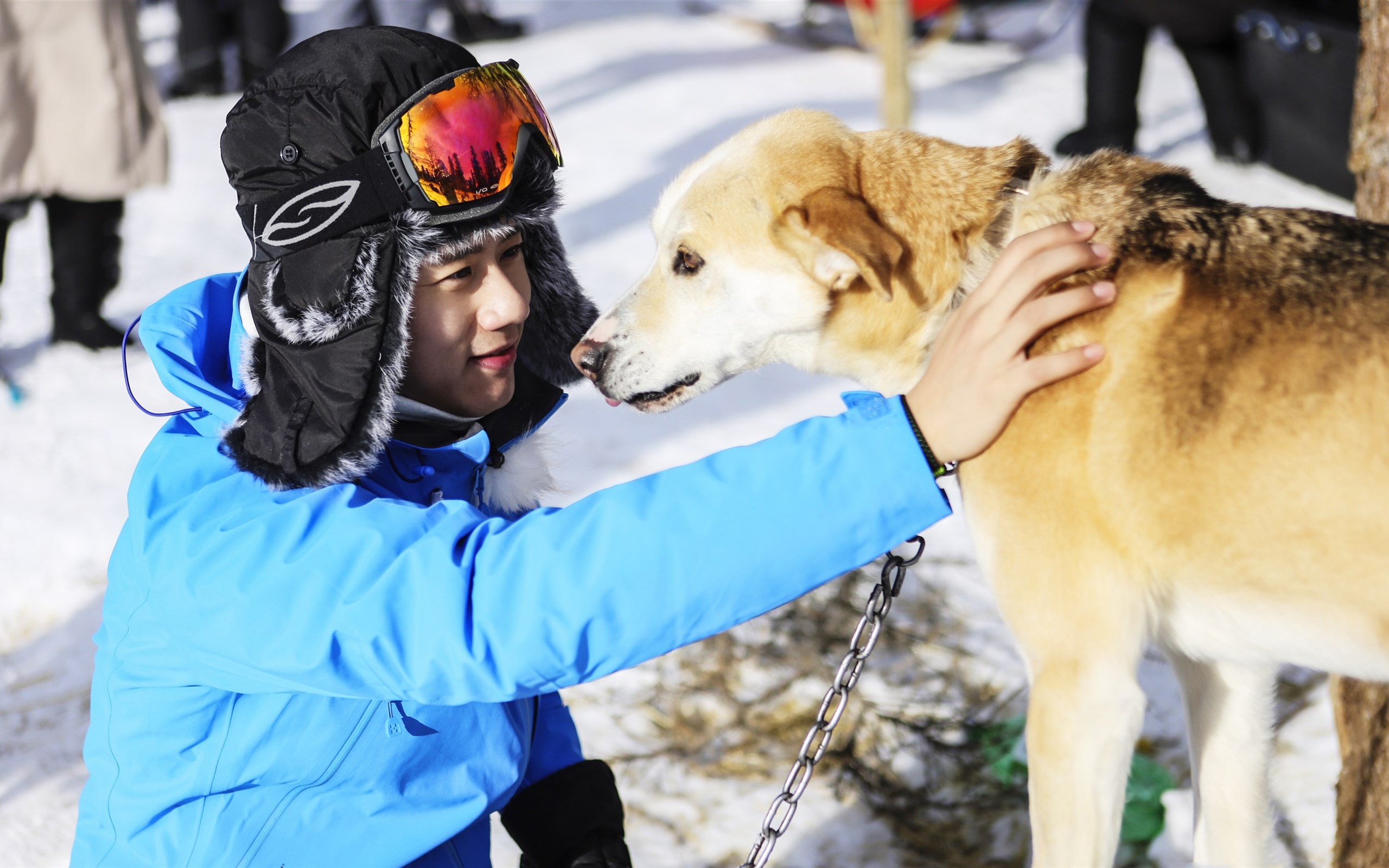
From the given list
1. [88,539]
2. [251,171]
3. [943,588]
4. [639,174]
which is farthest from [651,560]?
[639,174]

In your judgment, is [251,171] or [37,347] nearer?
[251,171]

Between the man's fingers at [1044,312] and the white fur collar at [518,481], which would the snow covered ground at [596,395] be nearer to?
the white fur collar at [518,481]

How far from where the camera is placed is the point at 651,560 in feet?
4.26

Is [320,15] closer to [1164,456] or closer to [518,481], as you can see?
[518,481]

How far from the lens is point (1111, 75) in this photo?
6113 millimetres

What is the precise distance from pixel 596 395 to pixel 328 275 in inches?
118

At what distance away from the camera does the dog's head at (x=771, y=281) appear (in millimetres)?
1825

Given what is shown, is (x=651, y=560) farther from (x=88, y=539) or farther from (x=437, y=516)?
(x=88, y=539)

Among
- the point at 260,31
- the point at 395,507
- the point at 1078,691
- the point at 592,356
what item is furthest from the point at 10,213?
the point at 1078,691

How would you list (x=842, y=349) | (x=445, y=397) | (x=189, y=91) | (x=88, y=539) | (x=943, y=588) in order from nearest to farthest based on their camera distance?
(x=445, y=397)
(x=842, y=349)
(x=943, y=588)
(x=88, y=539)
(x=189, y=91)

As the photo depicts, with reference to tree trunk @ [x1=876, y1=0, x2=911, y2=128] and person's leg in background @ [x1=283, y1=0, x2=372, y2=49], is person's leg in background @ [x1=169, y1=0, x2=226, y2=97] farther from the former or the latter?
tree trunk @ [x1=876, y1=0, x2=911, y2=128]

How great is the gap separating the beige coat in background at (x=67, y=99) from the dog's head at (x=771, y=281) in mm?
3438

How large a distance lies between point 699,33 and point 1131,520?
7.95m

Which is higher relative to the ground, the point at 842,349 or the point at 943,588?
the point at 842,349
